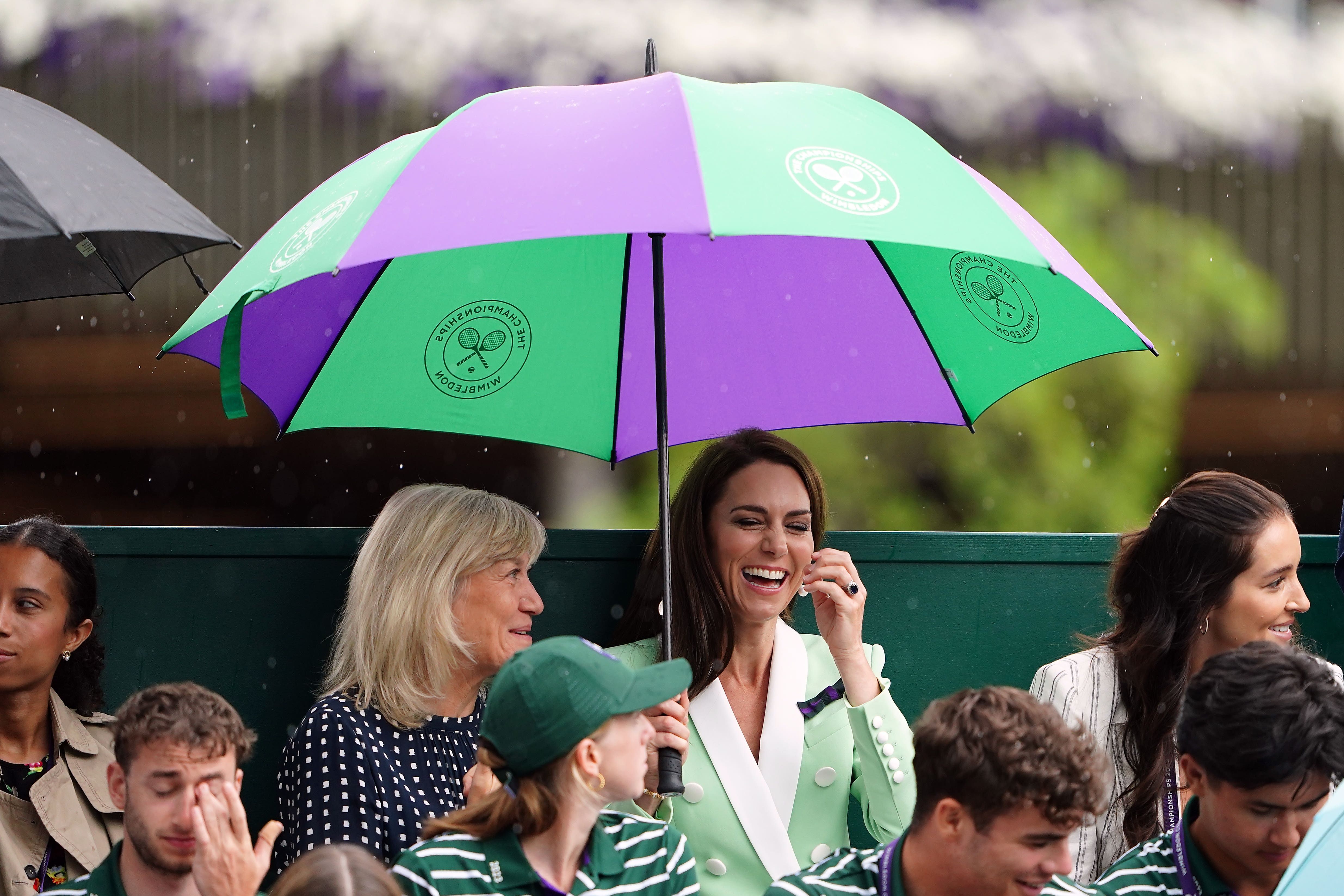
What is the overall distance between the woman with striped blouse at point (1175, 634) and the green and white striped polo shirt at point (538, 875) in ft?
3.54

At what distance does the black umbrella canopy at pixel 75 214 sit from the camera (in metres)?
2.81

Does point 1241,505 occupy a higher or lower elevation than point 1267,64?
lower

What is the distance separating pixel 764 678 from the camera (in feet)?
11.2

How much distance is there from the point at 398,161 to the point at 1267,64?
524 centimetres

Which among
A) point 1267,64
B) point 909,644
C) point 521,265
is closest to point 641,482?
point 909,644

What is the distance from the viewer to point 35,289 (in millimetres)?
3432

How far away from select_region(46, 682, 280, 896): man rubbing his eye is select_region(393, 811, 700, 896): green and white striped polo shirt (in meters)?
0.28

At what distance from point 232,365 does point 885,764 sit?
1.55 meters

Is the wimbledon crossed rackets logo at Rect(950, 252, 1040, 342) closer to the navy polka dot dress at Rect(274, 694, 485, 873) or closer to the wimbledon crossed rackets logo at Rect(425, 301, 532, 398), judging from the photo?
the wimbledon crossed rackets logo at Rect(425, 301, 532, 398)

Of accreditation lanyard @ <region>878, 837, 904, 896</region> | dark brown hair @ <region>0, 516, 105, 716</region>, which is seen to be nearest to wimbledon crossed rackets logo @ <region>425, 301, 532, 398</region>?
dark brown hair @ <region>0, 516, 105, 716</region>

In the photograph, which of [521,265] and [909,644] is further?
[909,644]

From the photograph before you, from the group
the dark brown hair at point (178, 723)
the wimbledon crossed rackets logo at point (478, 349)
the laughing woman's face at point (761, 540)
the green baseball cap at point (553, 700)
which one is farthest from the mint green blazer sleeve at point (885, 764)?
the dark brown hair at point (178, 723)

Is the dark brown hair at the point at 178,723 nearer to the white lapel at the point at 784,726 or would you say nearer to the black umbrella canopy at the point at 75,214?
the black umbrella canopy at the point at 75,214

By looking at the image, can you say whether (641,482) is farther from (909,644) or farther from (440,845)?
(440,845)
